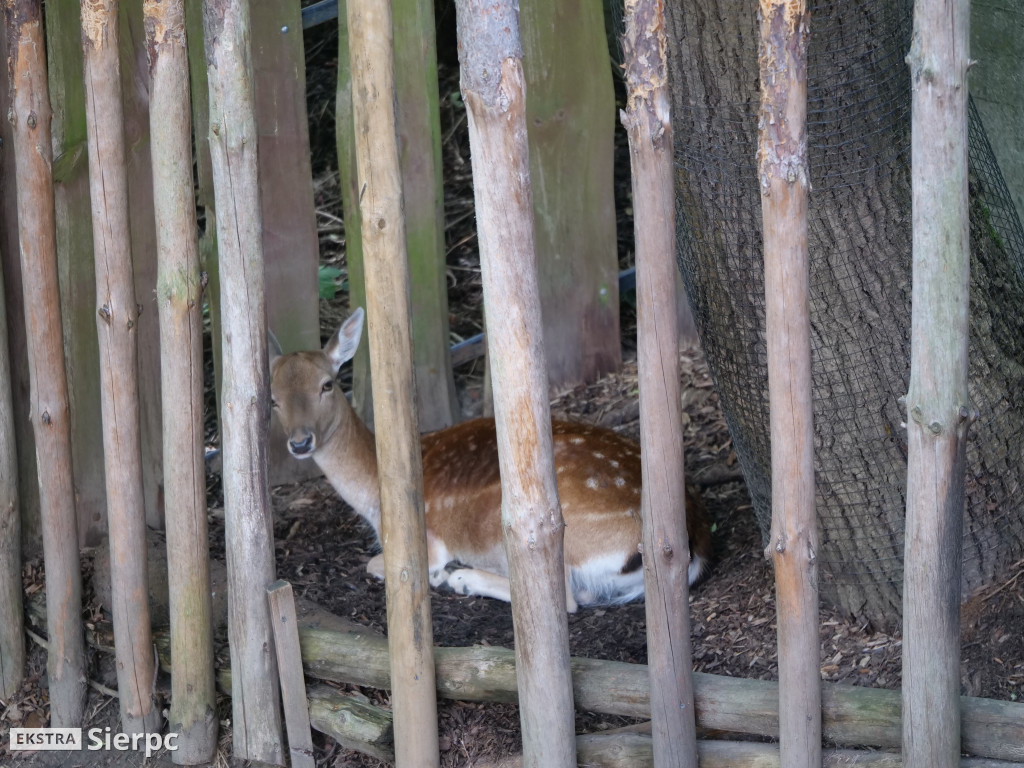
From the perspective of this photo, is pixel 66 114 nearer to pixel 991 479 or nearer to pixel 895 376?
pixel 895 376

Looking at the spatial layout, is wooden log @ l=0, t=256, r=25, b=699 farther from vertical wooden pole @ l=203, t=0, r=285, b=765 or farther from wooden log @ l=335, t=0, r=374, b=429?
wooden log @ l=335, t=0, r=374, b=429

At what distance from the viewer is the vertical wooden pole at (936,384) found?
3102 mm

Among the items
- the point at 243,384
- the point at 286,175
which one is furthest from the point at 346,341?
the point at 243,384

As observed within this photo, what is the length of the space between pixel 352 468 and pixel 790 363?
335 centimetres

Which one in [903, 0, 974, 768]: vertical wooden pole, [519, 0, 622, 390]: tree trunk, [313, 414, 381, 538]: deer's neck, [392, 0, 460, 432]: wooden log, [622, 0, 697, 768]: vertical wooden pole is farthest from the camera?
[519, 0, 622, 390]: tree trunk

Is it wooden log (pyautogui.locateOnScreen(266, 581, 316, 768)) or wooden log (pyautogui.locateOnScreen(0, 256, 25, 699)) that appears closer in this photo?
wooden log (pyautogui.locateOnScreen(266, 581, 316, 768))

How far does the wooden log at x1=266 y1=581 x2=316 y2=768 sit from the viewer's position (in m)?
4.23

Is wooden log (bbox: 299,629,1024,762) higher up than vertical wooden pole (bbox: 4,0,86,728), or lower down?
lower down

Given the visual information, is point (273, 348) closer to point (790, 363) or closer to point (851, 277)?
point (851, 277)

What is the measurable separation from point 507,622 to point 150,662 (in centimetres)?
147

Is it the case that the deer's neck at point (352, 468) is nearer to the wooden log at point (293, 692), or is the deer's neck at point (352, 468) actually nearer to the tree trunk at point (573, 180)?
the tree trunk at point (573, 180)

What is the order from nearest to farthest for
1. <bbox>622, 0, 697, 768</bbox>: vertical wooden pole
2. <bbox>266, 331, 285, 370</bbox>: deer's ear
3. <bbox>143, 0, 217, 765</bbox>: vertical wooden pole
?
1. <bbox>622, 0, 697, 768</bbox>: vertical wooden pole
2. <bbox>143, 0, 217, 765</bbox>: vertical wooden pole
3. <bbox>266, 331, 285, 370</bbox>: deer's ear

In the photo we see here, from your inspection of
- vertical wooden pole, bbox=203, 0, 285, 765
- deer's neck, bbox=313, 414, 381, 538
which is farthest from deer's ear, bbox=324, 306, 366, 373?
vertical wooden pole, bbox=203, 0, 285, 765

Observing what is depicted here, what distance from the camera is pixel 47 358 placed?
450 centimetres
